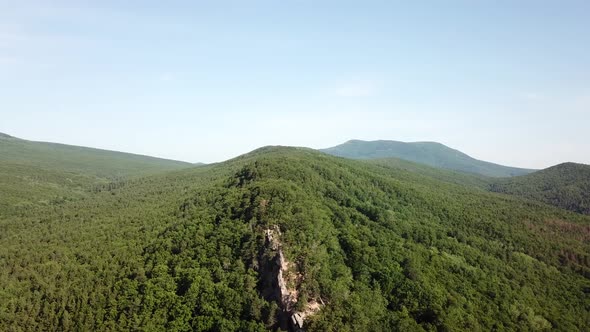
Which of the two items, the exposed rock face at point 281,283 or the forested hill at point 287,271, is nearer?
the exposed rock face at point 281,283

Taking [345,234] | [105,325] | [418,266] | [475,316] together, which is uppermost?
[345,234]

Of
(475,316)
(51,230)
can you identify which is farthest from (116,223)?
(475,316)

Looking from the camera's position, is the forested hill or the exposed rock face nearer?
→ the exposed rock face

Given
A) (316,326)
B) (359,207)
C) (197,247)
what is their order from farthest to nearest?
(359,207) < (197,247) < (316,326)

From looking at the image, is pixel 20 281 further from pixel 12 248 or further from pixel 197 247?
pixel 197 247

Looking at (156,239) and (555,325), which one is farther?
(156,239)
